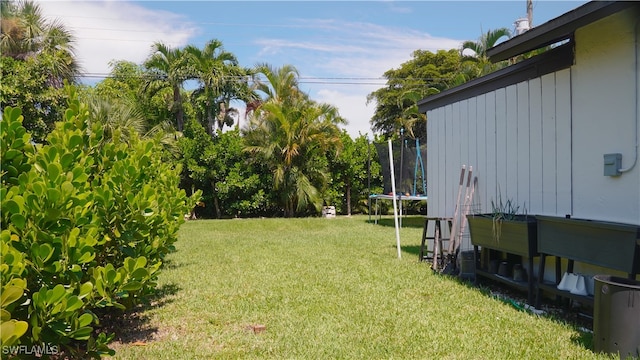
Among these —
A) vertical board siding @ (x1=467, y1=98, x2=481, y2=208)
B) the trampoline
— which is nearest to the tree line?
the trampoline

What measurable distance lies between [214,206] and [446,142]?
38.5 feet

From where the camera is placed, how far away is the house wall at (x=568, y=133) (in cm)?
452

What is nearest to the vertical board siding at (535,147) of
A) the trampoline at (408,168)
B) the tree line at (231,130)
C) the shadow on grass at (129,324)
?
the shadow on grass at (129,324)

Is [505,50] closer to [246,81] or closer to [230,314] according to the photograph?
[230,314]

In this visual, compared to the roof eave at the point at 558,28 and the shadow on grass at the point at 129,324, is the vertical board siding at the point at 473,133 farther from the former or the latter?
the shadow on grass at the point at 129,324

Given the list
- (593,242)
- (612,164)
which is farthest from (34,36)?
(593,242)

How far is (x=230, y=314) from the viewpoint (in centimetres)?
503

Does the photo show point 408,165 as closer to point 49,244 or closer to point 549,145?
point 549,145

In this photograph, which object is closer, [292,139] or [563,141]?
[563,141]

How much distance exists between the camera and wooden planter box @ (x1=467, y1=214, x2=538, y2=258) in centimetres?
510

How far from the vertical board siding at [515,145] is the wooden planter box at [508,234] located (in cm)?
43

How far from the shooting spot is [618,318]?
348 cm

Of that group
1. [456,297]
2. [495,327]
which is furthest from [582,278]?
[456,297]

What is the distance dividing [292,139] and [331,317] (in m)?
11.9
